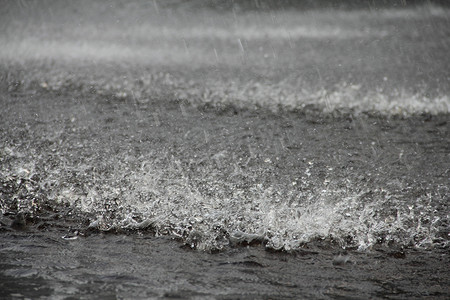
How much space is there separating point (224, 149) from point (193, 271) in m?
1.53

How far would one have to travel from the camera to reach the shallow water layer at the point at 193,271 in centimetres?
178

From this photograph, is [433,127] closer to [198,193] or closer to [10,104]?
[198,193]

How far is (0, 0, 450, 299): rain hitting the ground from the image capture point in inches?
78.4

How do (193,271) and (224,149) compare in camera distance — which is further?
(224,149)

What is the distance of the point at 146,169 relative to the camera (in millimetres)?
2984

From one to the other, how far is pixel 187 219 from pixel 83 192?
66cm

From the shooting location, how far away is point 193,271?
1.94 m

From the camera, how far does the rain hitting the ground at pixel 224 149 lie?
6.54ft

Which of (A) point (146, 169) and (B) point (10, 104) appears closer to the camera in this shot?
(A) point (146, 169)

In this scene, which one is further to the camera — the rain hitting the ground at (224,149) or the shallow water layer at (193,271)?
the rain hitting the ground at (224,149)

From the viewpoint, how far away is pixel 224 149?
3.38 meters

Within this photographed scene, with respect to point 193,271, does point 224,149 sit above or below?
above

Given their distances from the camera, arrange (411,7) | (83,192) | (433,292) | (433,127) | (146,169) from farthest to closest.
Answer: (411,7), (433,127), (146,169), (83,192), (433,292)

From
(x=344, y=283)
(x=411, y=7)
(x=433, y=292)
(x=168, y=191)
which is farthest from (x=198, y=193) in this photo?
(x=411, y=7)
